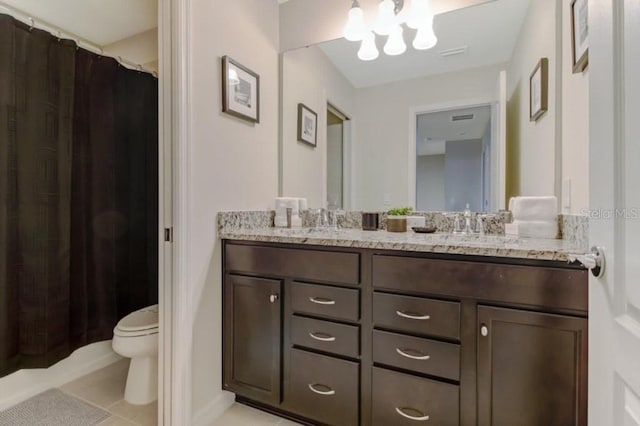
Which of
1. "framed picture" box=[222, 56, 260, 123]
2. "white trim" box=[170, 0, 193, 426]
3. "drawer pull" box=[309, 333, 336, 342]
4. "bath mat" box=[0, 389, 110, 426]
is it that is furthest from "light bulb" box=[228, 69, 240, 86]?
"bath mat" box=[0, 389, 110, 426]

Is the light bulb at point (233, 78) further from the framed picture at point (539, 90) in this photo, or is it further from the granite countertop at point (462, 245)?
the framed picture at point (539, 90)

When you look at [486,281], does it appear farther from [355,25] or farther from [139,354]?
[139,354]

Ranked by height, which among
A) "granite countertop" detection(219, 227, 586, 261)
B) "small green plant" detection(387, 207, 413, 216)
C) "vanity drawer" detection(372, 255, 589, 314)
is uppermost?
"small green plant" detection(387, 207, 413, 216)

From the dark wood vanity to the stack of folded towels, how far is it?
39 centimetres

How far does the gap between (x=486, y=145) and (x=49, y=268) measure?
244cm

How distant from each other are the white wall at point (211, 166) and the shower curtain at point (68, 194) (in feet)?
2.79

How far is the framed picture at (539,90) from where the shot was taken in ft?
4.62

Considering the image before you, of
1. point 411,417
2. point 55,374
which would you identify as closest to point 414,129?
point 411,417

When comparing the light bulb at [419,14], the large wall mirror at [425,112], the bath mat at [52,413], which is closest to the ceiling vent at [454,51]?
the large wall mirror at [425,112]

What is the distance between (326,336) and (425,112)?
1357mm

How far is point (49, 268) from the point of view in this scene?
65.9 inches

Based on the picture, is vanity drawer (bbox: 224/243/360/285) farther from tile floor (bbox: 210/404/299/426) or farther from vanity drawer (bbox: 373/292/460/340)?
tile floor (bbox: 210/404/299/426)

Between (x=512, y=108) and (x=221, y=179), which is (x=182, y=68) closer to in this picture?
(x=221, y=179)

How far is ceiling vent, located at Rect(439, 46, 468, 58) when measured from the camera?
1709 mm
